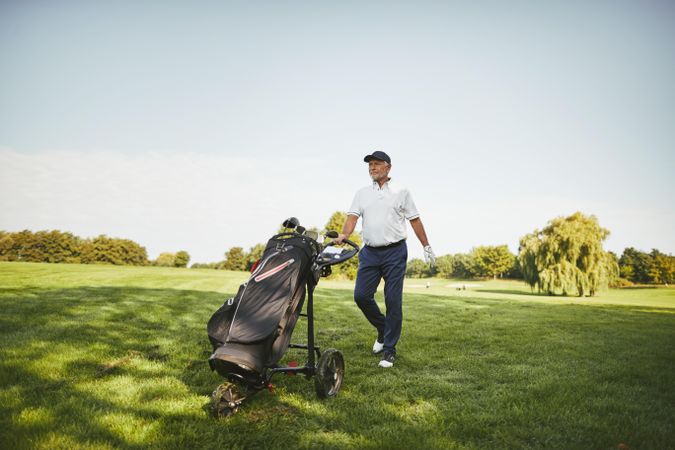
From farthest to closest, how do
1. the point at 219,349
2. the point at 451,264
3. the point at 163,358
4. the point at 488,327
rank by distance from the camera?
1. the point at 451,264
2. the point at 488,327
3. the point at 163,358
4. the point at 219,349

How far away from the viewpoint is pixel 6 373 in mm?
3889

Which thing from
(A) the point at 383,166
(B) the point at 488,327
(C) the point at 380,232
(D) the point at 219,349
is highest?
(A) the point at 383,166

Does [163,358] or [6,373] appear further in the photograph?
[163,358]

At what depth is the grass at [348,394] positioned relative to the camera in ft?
9.28

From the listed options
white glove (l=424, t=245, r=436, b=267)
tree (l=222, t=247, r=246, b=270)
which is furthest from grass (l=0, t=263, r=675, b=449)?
tree (l=222, t=247, r=246, b=270)

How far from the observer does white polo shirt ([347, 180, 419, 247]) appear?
5.14 metres

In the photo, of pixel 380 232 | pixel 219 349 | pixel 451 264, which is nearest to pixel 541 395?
pixel 380 232

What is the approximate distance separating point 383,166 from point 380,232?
2.96 ft

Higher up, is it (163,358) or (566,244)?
(566,244)

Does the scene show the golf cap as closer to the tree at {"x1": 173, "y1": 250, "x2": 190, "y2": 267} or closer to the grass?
the grass

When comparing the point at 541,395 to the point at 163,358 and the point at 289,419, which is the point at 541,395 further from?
the point at 163,358

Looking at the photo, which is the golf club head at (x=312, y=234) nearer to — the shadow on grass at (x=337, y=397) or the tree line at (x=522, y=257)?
the tree line at (x=522, y=257)

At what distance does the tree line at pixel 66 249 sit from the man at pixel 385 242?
53502 millimetres

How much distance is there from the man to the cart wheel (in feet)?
4.33
